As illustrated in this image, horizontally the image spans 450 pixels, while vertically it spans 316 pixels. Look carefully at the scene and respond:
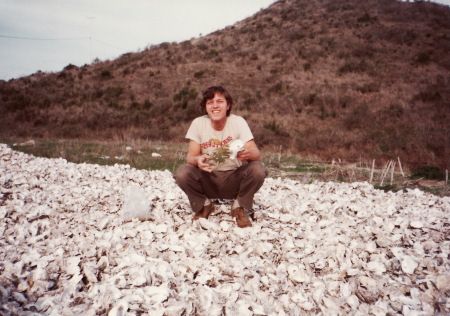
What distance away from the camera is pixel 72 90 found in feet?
76.3

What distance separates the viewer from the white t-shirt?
3852 mm

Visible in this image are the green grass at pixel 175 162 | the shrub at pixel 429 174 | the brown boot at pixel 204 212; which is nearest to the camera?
the brown boot at pixel 204 212

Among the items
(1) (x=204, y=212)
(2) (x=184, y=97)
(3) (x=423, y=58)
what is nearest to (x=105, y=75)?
(2) (x=184, y=97)

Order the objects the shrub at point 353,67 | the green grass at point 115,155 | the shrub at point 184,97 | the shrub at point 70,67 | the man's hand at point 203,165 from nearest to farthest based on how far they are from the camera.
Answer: the man's hand at point 203,165
the green grass at point 115,155
the shrub at point 184,97
the shrub at point 353,67
the shrub at point 70,67

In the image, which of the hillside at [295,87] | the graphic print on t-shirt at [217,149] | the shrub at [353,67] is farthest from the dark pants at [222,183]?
the shrub at [353,67]

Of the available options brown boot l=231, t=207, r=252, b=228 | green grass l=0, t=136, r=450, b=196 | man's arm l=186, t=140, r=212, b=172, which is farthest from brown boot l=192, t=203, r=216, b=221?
green grass l=0, t=136, r=450, b=196

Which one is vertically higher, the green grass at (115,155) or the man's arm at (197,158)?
the man's arm at (197,158)

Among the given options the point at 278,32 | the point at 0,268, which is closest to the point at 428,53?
the point at 278,32

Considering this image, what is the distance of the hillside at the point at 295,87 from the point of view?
1470 centimetres

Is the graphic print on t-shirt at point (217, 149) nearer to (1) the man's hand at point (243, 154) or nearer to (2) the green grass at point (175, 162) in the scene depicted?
(1) the man's hand at point (243, 154)

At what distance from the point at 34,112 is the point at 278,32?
2137 cm

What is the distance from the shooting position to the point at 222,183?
398 cm

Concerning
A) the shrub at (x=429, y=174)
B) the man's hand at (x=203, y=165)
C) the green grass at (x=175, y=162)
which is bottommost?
the shrub at (x=429, y=174)

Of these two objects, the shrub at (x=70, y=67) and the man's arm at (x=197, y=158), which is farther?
the shrub at (x=70, y=67)
